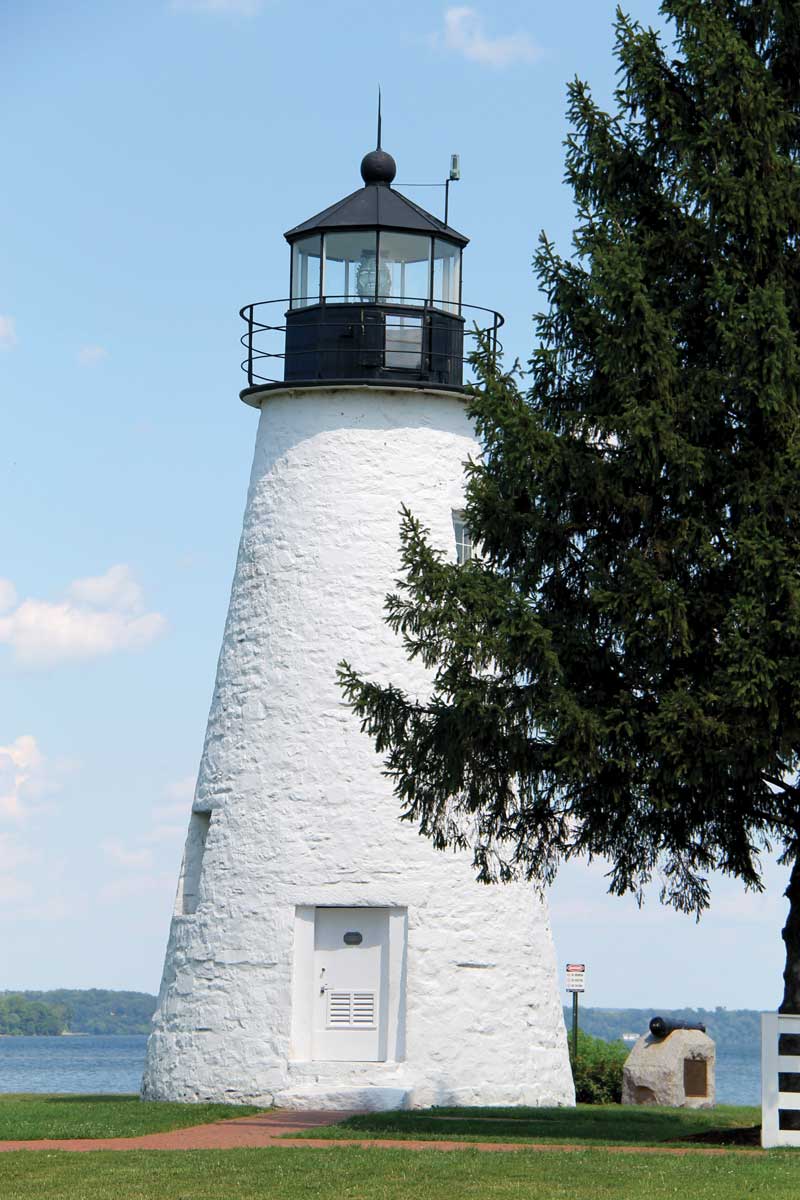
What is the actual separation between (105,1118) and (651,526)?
8770mm

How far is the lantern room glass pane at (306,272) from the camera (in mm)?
24203

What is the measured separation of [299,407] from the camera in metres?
23.8

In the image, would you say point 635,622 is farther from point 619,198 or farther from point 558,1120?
point 558,1120

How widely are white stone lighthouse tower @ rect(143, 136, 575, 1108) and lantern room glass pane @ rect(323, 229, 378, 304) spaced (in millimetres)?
30

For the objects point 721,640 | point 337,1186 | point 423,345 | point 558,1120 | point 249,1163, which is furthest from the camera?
point 423,345

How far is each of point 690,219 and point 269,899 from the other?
32.7 ft

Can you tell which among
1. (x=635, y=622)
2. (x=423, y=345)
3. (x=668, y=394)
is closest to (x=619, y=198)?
(x=668, y=394)

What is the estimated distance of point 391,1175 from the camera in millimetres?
14117

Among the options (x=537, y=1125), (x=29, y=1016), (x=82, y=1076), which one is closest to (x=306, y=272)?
(x=537, y=1125)

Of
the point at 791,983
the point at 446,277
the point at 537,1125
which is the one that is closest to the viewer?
the point at 791,983

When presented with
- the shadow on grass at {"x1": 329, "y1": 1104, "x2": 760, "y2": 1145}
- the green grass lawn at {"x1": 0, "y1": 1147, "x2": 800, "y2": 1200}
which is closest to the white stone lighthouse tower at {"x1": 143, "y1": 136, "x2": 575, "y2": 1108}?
the shadow on grass at {"x1": 329, "y1": 1104, "x2": 760, "y2": 1145}

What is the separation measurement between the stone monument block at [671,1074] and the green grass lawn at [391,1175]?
10.3 m

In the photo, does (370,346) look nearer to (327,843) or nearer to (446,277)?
(446,277)

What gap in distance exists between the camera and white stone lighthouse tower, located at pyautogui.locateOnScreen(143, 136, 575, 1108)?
22266mm
